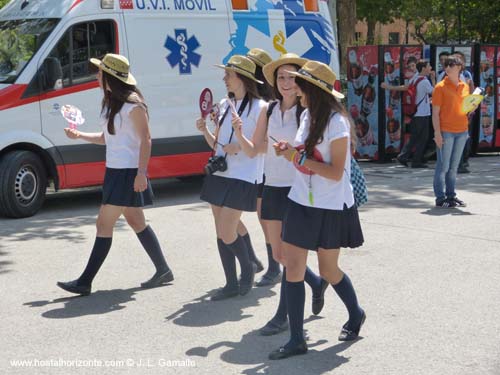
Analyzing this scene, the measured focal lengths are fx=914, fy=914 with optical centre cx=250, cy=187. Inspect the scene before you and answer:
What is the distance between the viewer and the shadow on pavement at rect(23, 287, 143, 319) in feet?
20.0

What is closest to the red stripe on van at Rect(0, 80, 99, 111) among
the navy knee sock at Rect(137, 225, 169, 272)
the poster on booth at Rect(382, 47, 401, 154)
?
the navy knee sock at Rect(137, 225, 169, 272)

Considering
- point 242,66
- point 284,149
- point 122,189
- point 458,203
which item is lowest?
point 458,203

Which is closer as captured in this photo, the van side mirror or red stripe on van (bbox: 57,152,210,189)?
the van side mirror

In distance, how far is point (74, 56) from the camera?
10.4 meters

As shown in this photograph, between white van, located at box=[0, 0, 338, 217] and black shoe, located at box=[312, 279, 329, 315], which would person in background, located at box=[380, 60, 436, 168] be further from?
black shoe, located at box=[312, 279, 329, 315]

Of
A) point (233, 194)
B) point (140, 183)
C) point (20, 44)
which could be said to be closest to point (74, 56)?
point (20, 44)

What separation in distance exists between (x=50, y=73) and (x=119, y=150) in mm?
4003

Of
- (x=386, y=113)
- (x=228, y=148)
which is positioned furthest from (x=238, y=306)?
(x=386, y=113)

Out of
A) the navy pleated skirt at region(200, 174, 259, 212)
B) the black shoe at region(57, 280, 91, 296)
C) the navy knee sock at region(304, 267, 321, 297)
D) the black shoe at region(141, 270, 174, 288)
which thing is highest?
the navy pleated skirt at region(200, 174, 259, 212)

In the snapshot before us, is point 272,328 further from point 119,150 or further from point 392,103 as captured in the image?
point 392,103

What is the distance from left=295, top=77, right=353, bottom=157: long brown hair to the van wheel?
18.4 feet

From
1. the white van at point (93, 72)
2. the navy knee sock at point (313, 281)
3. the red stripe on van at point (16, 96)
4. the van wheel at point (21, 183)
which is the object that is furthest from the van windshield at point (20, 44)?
the navy knee sock at point (313, 281)

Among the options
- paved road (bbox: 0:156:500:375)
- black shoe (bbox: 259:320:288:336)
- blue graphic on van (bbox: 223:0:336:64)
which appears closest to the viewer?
paved road (bbox: 0:156:500:375)

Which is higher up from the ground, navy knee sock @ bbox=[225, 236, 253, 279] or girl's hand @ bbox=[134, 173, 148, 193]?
girl's hand @ bbox=[134, 173, 148, 193]
